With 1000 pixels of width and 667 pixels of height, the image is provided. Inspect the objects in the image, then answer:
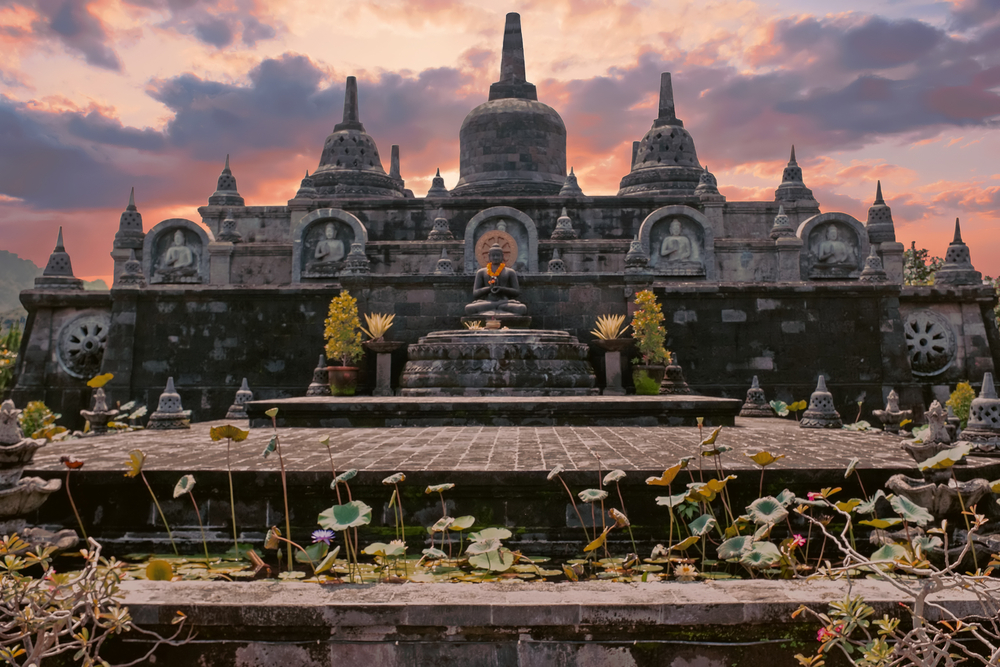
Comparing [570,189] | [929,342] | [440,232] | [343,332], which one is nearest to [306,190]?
[440,232]

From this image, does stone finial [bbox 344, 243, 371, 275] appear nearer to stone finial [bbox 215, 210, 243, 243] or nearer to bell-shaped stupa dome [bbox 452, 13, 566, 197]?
stone finial [bbox 215, 210, 243, 243]

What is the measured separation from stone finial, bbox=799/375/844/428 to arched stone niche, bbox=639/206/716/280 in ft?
33.7

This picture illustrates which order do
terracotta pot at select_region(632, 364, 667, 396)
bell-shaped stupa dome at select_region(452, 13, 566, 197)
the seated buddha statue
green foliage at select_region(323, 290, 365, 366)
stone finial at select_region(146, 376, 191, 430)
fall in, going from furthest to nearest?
bell-shaped stupa dome at select_region(452, 13, 566, 197) → the seated buddha statue → green foliage at select_region(323, 290, 365, 366) → terracotta pot at select_region(632, 364, 667, 396) → stone finial at select_region(146, 376, 191, 430)

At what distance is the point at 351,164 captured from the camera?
26.0 metres

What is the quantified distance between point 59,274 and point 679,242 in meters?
16.2

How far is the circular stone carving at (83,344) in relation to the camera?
15984 mm

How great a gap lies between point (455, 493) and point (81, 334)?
46.9 feet

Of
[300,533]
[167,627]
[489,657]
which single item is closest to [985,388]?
[489,657]

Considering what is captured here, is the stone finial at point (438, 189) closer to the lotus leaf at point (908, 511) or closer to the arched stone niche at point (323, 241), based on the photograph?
the arched stone niche at point (323, 241)

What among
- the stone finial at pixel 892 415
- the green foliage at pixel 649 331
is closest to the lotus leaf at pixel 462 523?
the stone finial at pixel 892 415

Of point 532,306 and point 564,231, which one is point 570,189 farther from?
point 532,306

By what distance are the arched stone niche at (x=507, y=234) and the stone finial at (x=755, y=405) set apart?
26.2 feet

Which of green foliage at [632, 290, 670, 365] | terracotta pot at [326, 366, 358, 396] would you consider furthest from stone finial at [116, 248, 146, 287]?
green foliage at [632, 290, 670, 365]

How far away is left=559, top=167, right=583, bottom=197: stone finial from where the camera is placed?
23203 millimetres
